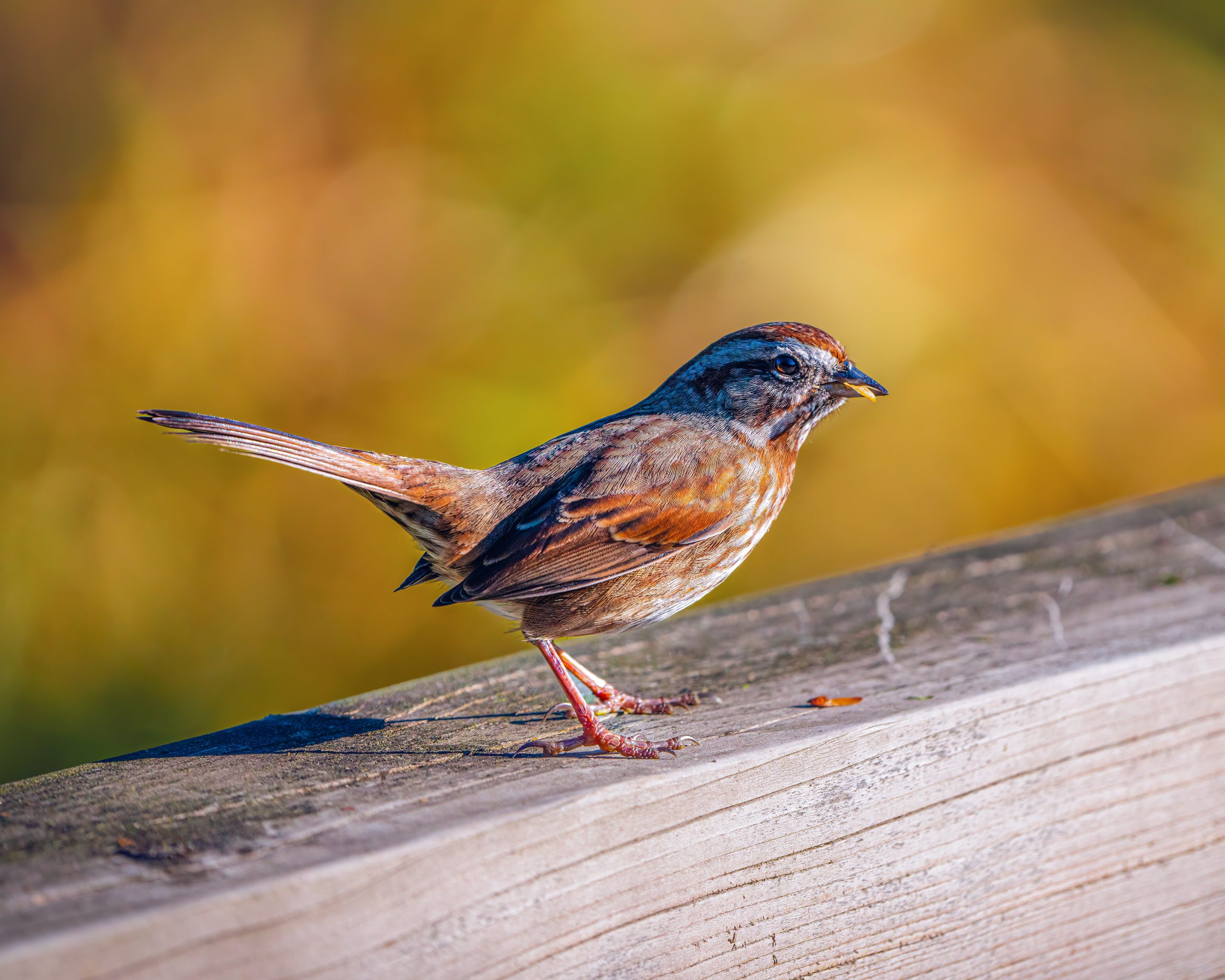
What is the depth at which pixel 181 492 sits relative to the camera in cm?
379

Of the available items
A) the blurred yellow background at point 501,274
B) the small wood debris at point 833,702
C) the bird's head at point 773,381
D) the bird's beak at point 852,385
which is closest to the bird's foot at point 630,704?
the small wood debris at point 833,702

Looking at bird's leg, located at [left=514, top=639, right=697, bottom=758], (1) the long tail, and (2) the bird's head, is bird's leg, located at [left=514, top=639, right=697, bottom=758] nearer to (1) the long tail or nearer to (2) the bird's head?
(1) the long tail

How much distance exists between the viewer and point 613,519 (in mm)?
2678

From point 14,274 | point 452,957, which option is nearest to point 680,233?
point 14,274

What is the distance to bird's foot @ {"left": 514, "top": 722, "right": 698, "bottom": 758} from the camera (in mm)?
1969

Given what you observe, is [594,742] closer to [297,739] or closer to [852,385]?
[297,739]

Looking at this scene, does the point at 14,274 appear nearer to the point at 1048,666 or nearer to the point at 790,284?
the point at 790,284

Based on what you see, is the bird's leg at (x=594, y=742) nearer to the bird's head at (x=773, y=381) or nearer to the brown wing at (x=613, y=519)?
the brown wing at (x=613, y=519)

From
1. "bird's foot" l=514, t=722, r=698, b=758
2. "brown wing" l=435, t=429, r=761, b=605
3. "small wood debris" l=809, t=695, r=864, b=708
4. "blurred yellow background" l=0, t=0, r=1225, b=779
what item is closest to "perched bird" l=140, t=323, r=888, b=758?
"brown wing" l=435, t=429, r=761, b=605

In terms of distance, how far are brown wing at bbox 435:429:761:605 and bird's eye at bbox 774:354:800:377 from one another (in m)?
0.25

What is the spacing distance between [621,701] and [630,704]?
0.02m

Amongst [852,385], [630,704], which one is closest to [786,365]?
[852,385]

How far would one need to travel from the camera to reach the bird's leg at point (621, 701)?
2416 mm

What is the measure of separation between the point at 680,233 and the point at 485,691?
2.43m
